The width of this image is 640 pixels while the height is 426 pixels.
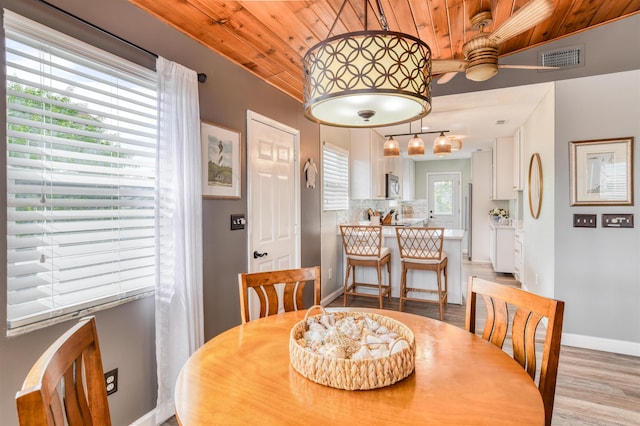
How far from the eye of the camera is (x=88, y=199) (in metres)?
1.60

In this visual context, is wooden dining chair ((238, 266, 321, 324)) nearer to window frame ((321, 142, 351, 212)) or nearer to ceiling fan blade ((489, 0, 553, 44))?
ceiling fan blade ((489, 0, 553, 44))

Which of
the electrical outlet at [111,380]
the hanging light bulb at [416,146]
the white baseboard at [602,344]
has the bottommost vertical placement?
the white baseboard at [602,344]

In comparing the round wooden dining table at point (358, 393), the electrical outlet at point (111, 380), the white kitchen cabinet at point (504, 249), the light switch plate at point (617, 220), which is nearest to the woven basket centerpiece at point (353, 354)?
the round wooden dining table at point (358, 393)

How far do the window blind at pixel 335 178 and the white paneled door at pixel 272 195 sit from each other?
2.41 ft

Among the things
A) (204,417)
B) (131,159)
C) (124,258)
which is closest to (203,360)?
(204,417)

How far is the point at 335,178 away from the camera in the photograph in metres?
4.47

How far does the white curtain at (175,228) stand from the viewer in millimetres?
1899

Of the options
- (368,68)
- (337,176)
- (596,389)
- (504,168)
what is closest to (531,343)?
(368,68)

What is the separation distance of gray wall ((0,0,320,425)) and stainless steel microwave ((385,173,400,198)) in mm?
3042

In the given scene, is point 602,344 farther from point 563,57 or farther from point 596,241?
point 563,57

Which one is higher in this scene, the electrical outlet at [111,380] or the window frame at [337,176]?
the window frame at [337,176]

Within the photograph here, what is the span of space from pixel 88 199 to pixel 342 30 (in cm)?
195

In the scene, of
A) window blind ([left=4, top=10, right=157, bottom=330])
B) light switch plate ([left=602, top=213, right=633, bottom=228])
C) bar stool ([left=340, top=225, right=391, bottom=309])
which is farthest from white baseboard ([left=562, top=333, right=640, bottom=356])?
window blind ([left=4, top=10, right=157, bottom=330])

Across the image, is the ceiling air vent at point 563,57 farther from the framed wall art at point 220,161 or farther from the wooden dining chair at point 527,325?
the framed wall art at point 220,161
